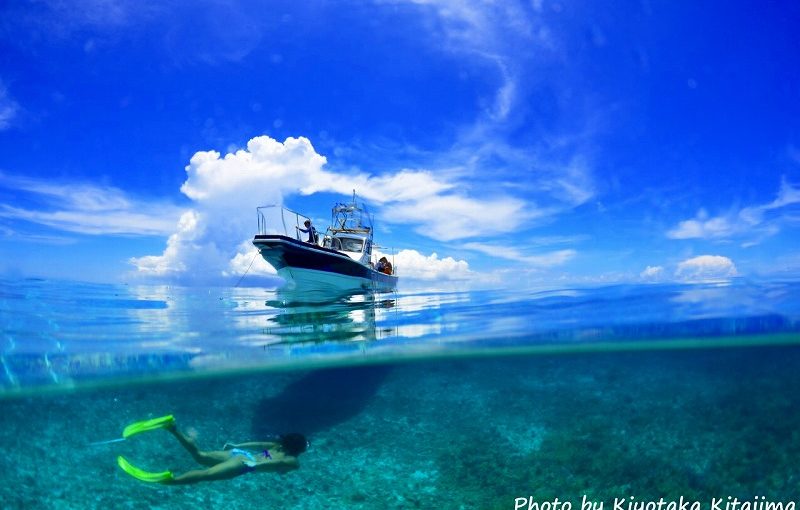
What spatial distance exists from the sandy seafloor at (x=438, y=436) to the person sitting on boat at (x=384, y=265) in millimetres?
15410

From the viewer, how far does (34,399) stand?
16.4 meters

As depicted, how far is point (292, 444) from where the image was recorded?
363 inches

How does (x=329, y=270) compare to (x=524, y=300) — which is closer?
(x=524, y=300)

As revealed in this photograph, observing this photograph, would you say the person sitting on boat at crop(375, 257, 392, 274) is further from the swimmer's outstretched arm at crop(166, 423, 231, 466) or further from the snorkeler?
the swimmer's outstretched arm at crop(166, 423, 231, 466)

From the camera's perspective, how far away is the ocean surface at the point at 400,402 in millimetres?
11859

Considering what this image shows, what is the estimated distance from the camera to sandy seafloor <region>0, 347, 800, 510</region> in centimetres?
1173

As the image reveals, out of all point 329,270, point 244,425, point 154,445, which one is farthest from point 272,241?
point 154,445

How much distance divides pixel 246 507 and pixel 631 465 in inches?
456

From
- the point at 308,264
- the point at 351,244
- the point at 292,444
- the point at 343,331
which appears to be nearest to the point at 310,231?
the point at 308,264

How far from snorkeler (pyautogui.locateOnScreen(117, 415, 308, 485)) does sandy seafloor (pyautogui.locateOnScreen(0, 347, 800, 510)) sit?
3428mm

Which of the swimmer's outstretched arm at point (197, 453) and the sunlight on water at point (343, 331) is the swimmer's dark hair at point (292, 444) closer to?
the swimmer's outstretched arm at point (197, 453)

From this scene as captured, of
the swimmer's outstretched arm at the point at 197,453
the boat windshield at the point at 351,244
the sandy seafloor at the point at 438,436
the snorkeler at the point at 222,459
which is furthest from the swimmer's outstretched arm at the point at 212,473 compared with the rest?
the boat windshield at the point at 351,244

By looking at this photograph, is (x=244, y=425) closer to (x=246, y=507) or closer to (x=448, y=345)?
(x=246, y=507)

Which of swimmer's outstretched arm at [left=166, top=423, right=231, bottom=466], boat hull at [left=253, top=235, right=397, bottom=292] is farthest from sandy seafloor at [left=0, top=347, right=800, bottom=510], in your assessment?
boat hull at [left=253, top=235, right=397, bottom=292]
